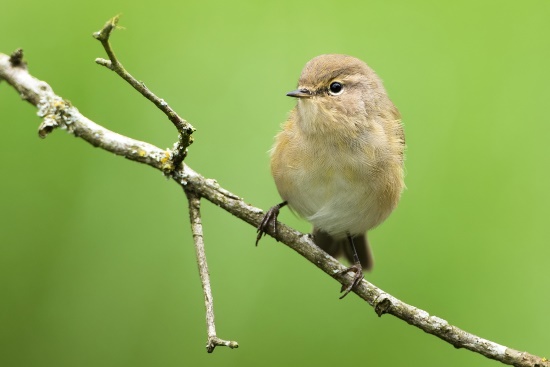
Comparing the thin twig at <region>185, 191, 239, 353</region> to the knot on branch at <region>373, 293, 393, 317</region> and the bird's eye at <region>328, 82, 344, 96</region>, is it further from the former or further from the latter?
the bird's eye at <region>328, 82, 344, 96</region>

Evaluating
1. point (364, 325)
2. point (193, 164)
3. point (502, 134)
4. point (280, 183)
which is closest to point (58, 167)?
point (193, 164)

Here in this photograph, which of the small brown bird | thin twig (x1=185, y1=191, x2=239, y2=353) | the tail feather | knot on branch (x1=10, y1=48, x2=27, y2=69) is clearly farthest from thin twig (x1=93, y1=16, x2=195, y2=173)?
the tail feather

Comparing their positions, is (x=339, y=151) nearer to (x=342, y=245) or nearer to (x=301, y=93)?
(x=301, y=93)

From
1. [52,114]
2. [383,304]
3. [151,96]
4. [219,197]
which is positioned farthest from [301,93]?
[52,114]

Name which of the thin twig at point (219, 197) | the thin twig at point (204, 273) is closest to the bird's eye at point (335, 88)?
the thin twig at point (219, 197)

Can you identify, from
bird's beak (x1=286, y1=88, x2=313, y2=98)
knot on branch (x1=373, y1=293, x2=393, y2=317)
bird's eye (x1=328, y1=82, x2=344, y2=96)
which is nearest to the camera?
knot on branch (x1=373, y1=293, x2=393, y2=317)

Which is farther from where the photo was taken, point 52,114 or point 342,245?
point 342,245
